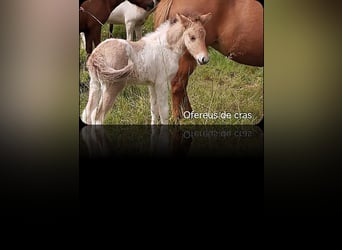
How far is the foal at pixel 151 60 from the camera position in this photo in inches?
74.0

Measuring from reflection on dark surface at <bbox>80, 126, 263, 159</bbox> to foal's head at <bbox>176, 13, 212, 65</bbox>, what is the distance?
247 mm

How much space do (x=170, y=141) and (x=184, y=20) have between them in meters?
0.47

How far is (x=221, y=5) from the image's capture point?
194 cm

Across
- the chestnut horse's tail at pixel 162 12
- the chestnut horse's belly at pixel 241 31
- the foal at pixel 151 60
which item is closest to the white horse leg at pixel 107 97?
the foal at pixel 151 60

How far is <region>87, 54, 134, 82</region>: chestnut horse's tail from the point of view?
187 cm

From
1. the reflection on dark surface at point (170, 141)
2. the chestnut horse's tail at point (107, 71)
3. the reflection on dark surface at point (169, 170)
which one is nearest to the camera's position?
the reflection on dark surface at point (169, 170)

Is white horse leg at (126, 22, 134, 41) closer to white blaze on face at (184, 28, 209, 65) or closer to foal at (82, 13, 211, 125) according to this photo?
foal at (82, 13, 211, 125)

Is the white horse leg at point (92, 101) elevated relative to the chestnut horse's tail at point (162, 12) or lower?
lower

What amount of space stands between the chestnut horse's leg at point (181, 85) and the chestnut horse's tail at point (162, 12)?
0.14 meters

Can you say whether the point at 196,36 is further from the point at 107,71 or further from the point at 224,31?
the point at 107,71

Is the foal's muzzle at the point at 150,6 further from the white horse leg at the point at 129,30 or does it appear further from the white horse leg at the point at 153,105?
the white horse leg at the point at 153,105

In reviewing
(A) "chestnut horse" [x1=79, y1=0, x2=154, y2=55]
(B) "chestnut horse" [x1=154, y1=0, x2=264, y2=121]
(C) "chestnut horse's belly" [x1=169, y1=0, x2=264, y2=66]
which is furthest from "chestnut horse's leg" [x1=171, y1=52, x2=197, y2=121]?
(A) "chestnut horse" [x1=79, y1=0, x2=154, y2=55]
